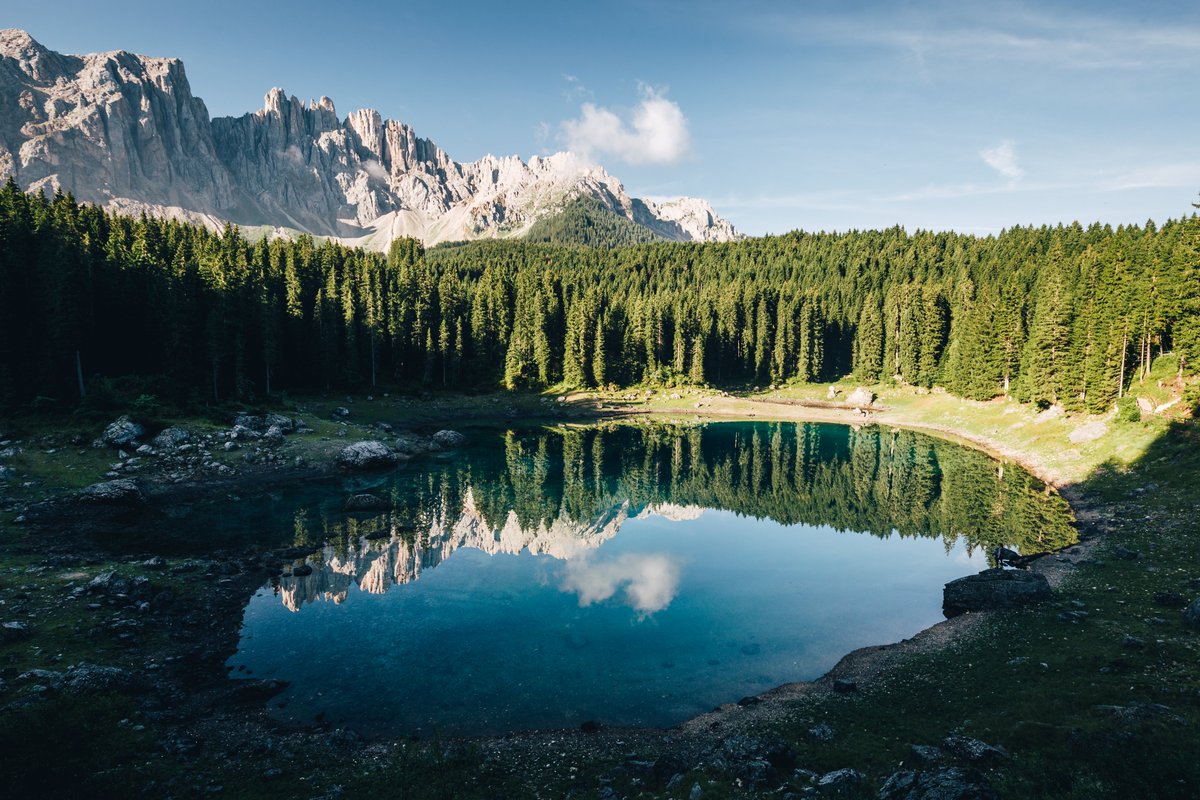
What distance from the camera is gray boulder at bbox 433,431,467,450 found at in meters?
78.5

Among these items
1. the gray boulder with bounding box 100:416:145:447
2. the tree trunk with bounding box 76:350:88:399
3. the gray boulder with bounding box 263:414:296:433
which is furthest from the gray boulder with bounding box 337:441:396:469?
the tree trunk with bounding box 76:350:88:399

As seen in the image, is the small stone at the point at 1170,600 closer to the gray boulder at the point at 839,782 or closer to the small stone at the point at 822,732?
the small stone at the point at 822,732

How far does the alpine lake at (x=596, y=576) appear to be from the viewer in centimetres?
2423

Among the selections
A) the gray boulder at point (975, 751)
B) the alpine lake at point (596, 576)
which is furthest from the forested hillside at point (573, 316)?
the gray boulder at point (975, 751)

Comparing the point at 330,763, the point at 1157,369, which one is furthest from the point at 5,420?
the point at 1157,369

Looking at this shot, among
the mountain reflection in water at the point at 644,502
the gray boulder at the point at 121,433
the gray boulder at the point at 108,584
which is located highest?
the gray boulder at the point at 121,433

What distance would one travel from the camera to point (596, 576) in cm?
3869

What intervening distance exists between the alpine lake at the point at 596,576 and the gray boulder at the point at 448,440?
710 centimetres

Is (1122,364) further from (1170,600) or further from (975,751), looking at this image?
(975,751)

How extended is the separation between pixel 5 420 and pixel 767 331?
5066 inches

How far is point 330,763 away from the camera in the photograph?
59.0 feet

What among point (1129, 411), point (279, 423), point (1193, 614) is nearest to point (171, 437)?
point (279, 423)

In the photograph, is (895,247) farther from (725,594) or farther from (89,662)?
(89,662)

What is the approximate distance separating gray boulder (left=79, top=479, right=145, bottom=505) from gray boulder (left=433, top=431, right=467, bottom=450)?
118 ft
